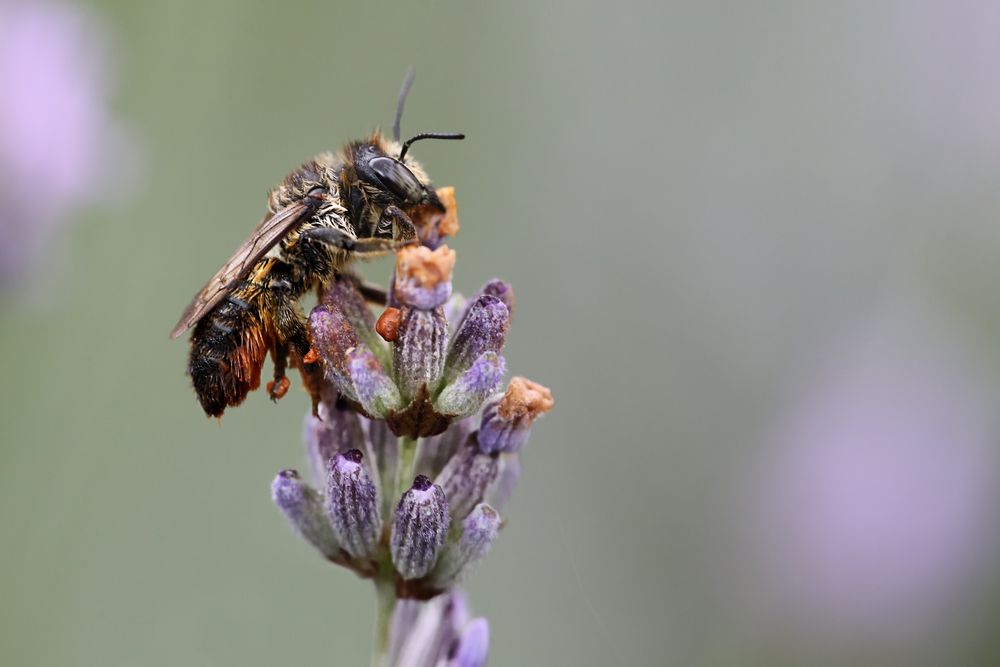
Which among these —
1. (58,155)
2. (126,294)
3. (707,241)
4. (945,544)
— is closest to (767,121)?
(707,241)

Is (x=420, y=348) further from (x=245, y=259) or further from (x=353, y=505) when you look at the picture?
(x=245, y=259)

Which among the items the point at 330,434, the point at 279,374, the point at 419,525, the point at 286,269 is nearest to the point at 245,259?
the point at 286,269

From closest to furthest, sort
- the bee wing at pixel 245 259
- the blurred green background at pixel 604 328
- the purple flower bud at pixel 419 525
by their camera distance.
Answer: the purple flower bud at pixel 419 525, the bee wing at pixel 245 259, the blurred green background at pixel 604 328

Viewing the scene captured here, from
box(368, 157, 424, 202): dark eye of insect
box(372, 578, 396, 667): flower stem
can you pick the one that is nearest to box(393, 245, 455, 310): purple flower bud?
box(368, 157, 424, 202): dark eye of insect

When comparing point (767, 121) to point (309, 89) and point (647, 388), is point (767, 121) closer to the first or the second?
point (647, 388)

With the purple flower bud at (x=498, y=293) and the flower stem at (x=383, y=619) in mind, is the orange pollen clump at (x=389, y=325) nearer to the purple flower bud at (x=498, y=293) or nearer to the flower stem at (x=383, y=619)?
the purple flower bud at (x=498, y=293)

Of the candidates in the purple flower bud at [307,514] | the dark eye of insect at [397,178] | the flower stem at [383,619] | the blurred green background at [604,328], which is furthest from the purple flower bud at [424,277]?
the blurred green background at [604,328]

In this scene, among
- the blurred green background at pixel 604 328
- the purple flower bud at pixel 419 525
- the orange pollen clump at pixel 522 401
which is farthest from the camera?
the blurred green background at pixel 604 328
